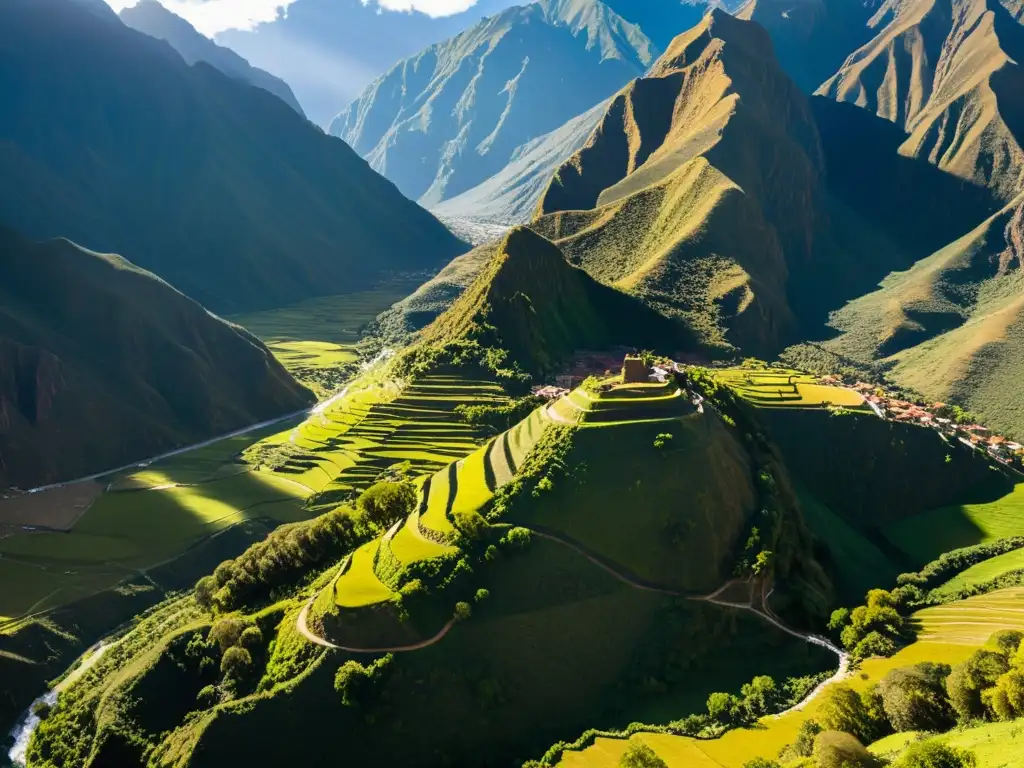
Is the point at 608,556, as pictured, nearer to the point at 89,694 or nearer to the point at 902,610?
the point at 902,610

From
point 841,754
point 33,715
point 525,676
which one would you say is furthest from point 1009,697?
point 33,715

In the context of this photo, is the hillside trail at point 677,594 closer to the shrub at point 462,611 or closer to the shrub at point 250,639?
the shrub at point 250,639

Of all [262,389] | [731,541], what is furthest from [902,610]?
[262,389]

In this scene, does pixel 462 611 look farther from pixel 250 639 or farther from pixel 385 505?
pixel 385 505

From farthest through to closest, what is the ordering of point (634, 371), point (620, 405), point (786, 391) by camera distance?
1. point (786, 391)
2. point (634, 371)
3. point (620, 405)

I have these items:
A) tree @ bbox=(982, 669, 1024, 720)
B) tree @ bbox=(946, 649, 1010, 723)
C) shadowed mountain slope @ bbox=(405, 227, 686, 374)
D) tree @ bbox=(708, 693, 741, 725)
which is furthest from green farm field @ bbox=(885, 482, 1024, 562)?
shadowed mountain slope @ bbox=(405, 227, 686, 374)

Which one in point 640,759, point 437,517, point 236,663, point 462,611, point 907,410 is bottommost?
point 640,759

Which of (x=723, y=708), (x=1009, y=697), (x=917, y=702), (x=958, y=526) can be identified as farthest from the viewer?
(x=958, y=526)

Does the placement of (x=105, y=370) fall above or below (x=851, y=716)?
above

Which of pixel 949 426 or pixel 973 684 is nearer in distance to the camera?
pixel 973 684

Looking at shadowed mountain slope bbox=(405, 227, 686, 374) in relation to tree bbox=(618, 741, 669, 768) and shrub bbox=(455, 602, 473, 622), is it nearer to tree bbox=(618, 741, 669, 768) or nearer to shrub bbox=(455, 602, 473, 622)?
shrub bbox=(455, 602, 473, 622)
